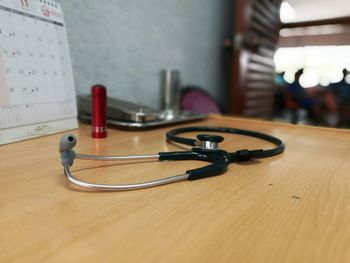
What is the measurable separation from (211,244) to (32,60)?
0.51 m

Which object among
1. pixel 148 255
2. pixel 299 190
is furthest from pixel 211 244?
pixel 299 190

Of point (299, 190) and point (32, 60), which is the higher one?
point (32, 60)

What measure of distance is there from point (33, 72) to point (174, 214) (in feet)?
1.45

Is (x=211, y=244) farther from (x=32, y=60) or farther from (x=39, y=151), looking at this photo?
(x=32, y=60)

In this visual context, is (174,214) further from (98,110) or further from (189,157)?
(98,110)

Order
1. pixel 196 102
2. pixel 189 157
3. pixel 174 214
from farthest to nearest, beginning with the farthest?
pixel 196 102 → pixel 189 157 → pixel 174 214

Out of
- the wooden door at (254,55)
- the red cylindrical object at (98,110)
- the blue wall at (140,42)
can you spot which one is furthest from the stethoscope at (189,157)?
the wooden door at (254,55)

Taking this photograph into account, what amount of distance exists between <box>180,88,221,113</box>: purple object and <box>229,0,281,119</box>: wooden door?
27 cm

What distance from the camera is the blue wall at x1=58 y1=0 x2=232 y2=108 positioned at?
32.5 inches

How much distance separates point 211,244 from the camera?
24 cm

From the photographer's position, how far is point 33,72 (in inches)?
22.5

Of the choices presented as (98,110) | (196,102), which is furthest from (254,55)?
(98,110)

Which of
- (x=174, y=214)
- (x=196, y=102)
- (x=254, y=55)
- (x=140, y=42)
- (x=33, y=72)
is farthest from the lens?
(x=254, y=55)

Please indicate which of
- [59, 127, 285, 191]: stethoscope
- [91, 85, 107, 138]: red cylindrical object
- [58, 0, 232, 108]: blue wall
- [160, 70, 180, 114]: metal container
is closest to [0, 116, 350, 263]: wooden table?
[59, 127, 285, 191]: stethoscope
